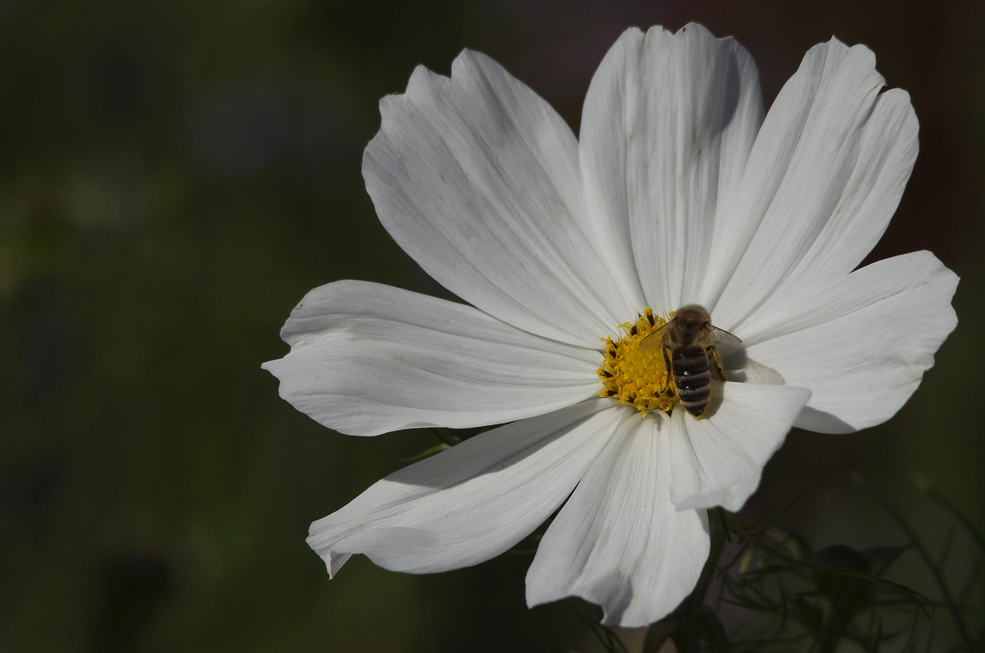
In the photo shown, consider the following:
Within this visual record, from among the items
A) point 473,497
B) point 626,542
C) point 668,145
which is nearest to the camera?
point 626,542

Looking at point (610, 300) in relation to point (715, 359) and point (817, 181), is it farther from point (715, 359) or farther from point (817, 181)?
point (817, 181)

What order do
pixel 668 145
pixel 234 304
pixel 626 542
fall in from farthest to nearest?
pixel 234 304 → pixel 668 145 → pixel 626 542

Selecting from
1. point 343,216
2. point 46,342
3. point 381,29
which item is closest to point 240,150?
point 343,216

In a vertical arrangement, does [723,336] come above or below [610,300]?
below

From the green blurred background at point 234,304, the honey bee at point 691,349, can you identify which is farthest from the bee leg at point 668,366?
the green blurred background at point 234,304

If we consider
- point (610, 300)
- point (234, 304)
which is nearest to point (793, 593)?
point (610, 300)

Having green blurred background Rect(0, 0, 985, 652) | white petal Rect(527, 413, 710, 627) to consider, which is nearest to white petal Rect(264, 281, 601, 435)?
white petal Rect(527, 413, 710, 627)

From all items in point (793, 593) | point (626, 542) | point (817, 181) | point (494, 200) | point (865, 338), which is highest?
point (494, 200)
